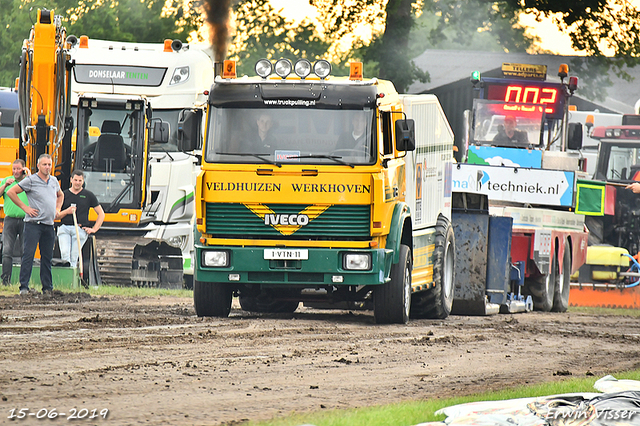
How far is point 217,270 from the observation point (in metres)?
13.4

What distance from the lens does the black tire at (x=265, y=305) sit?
16.2 m

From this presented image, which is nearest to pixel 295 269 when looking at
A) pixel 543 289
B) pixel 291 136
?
pixel 291 136

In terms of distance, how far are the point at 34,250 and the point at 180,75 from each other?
5.57 metres

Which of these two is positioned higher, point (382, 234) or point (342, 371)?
point (382, 234)

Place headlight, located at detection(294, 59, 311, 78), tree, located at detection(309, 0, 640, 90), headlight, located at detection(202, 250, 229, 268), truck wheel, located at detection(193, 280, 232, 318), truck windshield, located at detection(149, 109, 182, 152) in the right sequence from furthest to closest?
tree, located at detection(309, 0, 640, 90), truck windshield, located at detection(149, 109, 182, 152), truck wheel, located at detection(193, 280, 232, 318), headlight, located at detection(294, 59, 311, 78), headlight, located at detection(202, 250, 229, 268)

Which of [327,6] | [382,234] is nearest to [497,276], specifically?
[382,234]

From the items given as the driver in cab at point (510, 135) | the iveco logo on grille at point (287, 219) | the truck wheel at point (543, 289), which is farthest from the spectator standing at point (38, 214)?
the driver in cab at point (510, 135)

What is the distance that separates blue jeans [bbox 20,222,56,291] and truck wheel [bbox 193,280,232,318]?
357cm

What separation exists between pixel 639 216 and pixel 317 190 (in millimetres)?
14238

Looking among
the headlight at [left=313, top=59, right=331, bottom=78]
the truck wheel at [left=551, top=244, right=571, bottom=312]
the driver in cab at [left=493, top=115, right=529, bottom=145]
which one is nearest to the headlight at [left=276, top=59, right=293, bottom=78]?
the headlight at [left=313, top=59, right=331, bottom=78]

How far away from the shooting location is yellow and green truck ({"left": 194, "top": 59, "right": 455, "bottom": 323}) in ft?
43.0

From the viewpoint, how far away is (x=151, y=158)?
818 inches

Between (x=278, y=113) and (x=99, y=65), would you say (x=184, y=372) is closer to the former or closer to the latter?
(x=278, y=113)

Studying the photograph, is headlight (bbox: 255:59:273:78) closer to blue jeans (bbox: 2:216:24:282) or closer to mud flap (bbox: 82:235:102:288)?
blue jeans (bbox: 2:216:24:282)
